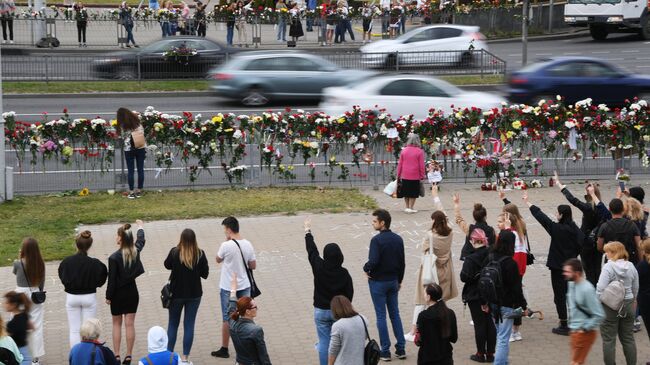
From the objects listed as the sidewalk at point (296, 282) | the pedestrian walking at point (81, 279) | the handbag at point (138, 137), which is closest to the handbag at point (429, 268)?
the sidewalk at point (296, 282)

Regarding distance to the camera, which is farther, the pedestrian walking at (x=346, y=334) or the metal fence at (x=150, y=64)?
the metal fence at (x=150, y=64)

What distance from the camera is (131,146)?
62.8ft

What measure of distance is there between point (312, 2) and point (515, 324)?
30.3m

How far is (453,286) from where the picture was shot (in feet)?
40.0

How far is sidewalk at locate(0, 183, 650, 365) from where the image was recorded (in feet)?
40.2

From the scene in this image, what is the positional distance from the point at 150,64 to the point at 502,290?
22079 mm

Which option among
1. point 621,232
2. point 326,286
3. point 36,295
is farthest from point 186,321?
point 621,232

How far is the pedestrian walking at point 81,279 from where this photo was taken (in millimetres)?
11250

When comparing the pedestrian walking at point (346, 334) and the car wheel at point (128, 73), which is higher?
the car wheel at point (128, 73)

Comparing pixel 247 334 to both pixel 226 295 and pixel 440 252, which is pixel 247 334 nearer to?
pixel 226 295

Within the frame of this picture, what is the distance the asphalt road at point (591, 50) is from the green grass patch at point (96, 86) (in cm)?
996

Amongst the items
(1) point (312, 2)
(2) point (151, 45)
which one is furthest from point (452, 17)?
(2) point (151, 45)

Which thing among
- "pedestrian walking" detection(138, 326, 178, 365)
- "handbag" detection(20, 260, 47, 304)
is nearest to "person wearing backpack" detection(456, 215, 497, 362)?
"pedestrian walking" detection(138, 326, 178, 365)

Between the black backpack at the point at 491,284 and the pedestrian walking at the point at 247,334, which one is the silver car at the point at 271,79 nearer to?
the black backpack at the point at 491,284
